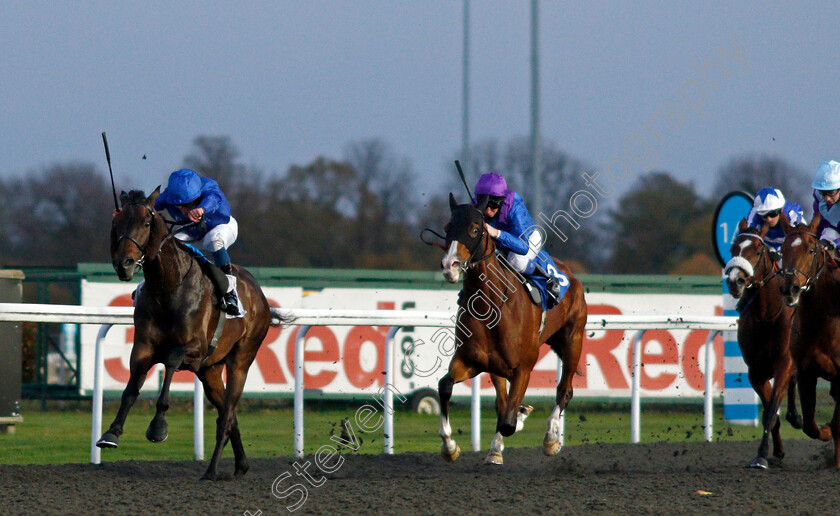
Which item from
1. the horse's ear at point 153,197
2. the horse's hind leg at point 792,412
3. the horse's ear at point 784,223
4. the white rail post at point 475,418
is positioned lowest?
the white rail post at point 475,418

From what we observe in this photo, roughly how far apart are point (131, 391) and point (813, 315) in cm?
393

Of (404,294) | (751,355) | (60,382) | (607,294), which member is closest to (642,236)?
(607,294)

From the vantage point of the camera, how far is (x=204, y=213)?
6168 mm

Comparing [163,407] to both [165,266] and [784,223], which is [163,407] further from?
[784,223]

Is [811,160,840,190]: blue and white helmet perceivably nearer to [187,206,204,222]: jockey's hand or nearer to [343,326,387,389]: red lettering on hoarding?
[187,206,204,222]: jockey's hand

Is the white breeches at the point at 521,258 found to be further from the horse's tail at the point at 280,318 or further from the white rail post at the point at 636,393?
the white rail post at the point at 636,393

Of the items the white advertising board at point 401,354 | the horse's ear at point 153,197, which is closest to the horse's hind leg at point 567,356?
the horse's ear at point 153,197

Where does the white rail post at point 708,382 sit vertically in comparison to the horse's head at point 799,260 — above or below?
below

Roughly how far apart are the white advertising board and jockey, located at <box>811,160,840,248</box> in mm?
4485

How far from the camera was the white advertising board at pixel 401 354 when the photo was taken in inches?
458

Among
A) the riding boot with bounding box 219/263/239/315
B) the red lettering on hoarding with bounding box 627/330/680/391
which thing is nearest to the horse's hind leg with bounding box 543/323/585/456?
the riding boot with bounding box 219/263/239/315

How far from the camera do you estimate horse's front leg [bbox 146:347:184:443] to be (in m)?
5.30

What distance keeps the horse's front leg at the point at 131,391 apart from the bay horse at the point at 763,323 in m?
3.36

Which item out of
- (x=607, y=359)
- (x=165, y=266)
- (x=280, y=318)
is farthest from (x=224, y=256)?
(x=607, y=359)
